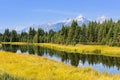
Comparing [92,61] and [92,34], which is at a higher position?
[92,34]

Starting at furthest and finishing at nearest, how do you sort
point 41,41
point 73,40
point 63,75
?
point 41,41 < point 73,40 < point 63,75

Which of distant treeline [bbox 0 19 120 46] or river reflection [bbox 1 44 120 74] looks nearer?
river reflection [bbox 1 44 120 74]

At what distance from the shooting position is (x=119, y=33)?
109 meters

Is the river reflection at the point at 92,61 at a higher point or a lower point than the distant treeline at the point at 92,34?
lower

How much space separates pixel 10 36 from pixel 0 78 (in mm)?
190873

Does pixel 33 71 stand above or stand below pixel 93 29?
below

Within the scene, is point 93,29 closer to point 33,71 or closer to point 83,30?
point 83,30

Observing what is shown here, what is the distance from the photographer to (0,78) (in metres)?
11.2

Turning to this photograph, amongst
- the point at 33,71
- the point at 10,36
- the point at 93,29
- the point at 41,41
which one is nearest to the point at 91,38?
the point at 93,29

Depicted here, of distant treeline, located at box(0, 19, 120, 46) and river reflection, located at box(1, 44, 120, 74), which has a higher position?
distant treeline, located at box(0, 19, 120, 46)

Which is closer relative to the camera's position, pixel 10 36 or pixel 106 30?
pixel 106 30

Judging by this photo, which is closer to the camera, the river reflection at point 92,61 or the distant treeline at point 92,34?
the river reflection at point 92,61

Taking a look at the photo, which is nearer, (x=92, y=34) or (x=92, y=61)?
(x=92, y=61)

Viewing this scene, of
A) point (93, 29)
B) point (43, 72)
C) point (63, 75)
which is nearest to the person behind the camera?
point (63, 75)
